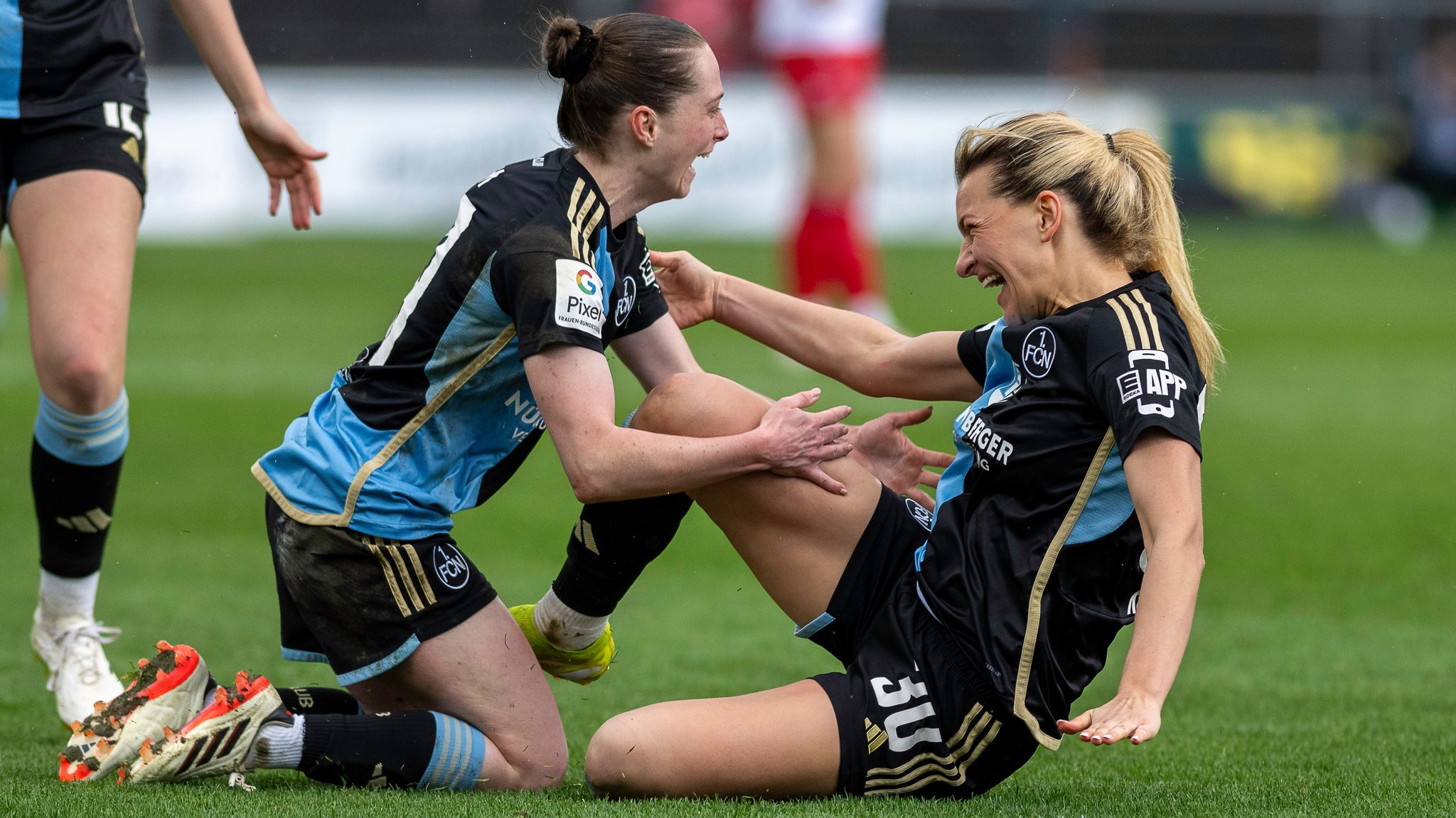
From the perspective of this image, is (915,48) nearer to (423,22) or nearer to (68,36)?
(423,22)

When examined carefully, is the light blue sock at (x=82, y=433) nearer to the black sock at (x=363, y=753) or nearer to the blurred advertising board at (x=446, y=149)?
the black sock at (x=363, y=753)

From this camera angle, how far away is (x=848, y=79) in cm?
934

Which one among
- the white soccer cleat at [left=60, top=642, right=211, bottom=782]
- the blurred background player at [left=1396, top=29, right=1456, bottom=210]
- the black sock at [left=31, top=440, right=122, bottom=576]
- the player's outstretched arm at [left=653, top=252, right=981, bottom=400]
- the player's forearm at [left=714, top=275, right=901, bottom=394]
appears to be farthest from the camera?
the blurred background player at [left=1396, top=29, right=1456, bottom=210]

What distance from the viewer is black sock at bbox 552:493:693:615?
3.08 m

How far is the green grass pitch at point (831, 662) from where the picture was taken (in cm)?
280

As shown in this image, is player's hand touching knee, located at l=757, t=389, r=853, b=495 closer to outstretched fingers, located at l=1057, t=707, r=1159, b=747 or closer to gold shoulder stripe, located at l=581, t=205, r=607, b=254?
gold shoulder stripe, located at l=581, t=205, r=607, b=254

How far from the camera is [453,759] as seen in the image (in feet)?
9.30

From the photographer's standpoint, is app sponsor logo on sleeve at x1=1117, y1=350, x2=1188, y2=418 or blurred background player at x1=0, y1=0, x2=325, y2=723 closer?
app sponsor logo on sleeve at x1=1117, y1=350, x2=1188, y2=418

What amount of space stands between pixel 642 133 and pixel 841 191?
6.42m

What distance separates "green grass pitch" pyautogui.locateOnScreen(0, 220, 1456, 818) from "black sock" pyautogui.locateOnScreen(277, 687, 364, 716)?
15 centimetres

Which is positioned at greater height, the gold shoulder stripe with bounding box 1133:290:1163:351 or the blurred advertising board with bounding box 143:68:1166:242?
the gold shoulder stripe with bounding box 1133:290:1163:351

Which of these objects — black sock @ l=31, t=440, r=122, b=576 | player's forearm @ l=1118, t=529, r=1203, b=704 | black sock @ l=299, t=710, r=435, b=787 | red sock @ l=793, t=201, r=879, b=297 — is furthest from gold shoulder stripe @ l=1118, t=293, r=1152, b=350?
red sock @ l=793, t=201, r=879, b=297

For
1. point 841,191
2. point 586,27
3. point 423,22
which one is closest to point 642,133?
point 586,27

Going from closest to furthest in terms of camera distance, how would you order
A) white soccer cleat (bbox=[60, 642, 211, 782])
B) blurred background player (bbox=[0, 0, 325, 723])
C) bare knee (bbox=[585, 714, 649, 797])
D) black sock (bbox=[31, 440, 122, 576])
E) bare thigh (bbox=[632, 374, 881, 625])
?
bare knee (bbox=[585, 714, 649, 797])
white soccer cleat (bbox=[60, 642, 211, 782])
bare thigh (bbox=[632, 374, 881, 625])
blurred background player (bbox=[0, 0, 325, 723])
black sock (bbox=[31, 440, 122, 576])
